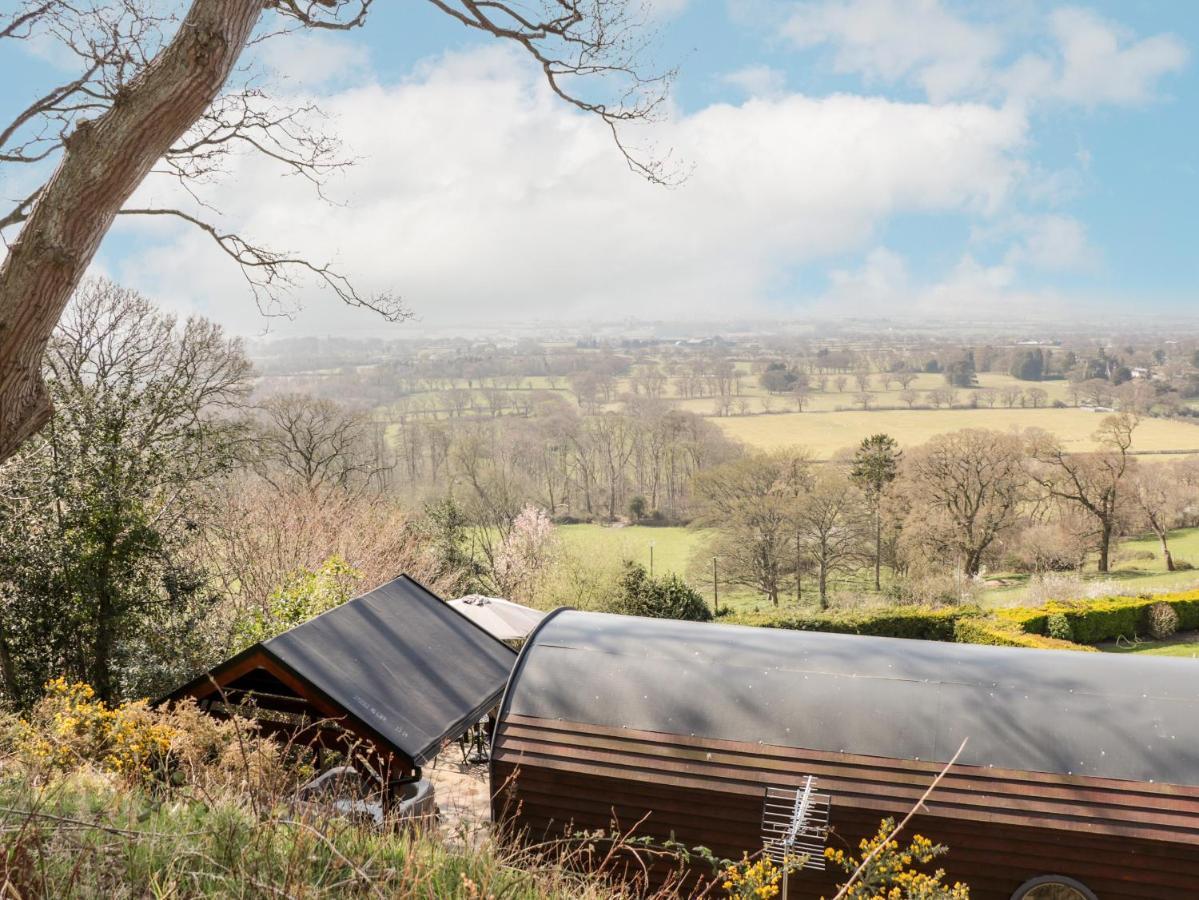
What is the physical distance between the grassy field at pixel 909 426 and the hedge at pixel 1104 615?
32.1m

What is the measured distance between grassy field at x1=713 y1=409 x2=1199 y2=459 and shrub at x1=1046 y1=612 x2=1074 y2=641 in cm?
3517

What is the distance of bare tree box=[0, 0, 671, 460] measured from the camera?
12.7 feet

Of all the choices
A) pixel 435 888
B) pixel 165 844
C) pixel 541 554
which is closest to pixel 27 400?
pixel 165 844

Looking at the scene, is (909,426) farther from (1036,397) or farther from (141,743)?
(141,743)

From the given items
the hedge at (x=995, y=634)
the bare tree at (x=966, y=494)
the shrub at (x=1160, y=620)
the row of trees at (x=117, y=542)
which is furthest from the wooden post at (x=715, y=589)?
the row of trees at (x=117, y=542)

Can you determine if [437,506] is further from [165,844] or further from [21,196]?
[165,844]

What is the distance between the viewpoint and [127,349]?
1967 cm

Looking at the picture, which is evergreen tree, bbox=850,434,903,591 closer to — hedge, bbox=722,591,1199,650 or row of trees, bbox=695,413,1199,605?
row of trees, bbox=695,413,1199,605

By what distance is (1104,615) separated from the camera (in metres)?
23.0

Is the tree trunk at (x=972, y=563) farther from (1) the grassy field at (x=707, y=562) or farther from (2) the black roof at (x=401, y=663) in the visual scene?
(2) the black roof at (x=401, y=663)

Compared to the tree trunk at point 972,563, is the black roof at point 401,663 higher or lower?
higher

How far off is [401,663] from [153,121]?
17.9 feet

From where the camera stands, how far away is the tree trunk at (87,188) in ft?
12.5

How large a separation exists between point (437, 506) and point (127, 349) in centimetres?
1375
